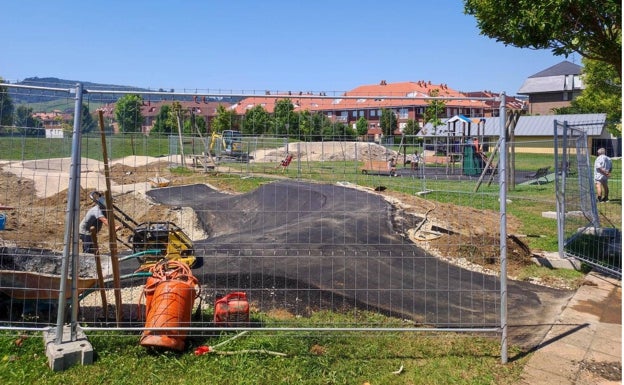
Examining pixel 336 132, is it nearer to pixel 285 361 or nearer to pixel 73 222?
pixel 285 361

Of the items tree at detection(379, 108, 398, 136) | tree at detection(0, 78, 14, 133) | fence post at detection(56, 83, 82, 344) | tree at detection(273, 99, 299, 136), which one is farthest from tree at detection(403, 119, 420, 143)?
tree at detection(0, 78, 14, 133)

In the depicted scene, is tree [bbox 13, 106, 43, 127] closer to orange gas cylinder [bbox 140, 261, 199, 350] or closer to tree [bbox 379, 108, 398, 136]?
orange gas cylinder [bbox 140, 261, 199, 350]

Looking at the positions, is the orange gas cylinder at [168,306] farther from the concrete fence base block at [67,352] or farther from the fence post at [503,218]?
→ the fence post at [503,218]

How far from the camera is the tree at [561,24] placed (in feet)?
21.4

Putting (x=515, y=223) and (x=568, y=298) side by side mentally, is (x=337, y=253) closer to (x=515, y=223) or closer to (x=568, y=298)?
(x=568, y=298)

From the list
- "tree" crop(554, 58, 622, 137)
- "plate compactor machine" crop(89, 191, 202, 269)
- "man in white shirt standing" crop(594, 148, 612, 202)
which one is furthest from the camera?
"tree" crop(554, 58, 622, 137)

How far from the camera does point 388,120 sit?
551cm

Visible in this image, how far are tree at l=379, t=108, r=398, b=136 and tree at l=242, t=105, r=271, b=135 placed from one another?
124 cm

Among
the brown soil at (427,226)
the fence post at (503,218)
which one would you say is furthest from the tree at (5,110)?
the fence post at (503,218)

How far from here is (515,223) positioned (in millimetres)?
12188

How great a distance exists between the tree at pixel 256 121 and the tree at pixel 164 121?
74 cm

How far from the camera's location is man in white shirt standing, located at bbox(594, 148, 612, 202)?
46.5ft

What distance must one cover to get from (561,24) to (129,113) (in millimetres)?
5559

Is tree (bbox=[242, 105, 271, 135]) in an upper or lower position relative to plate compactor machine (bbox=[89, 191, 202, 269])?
upper
